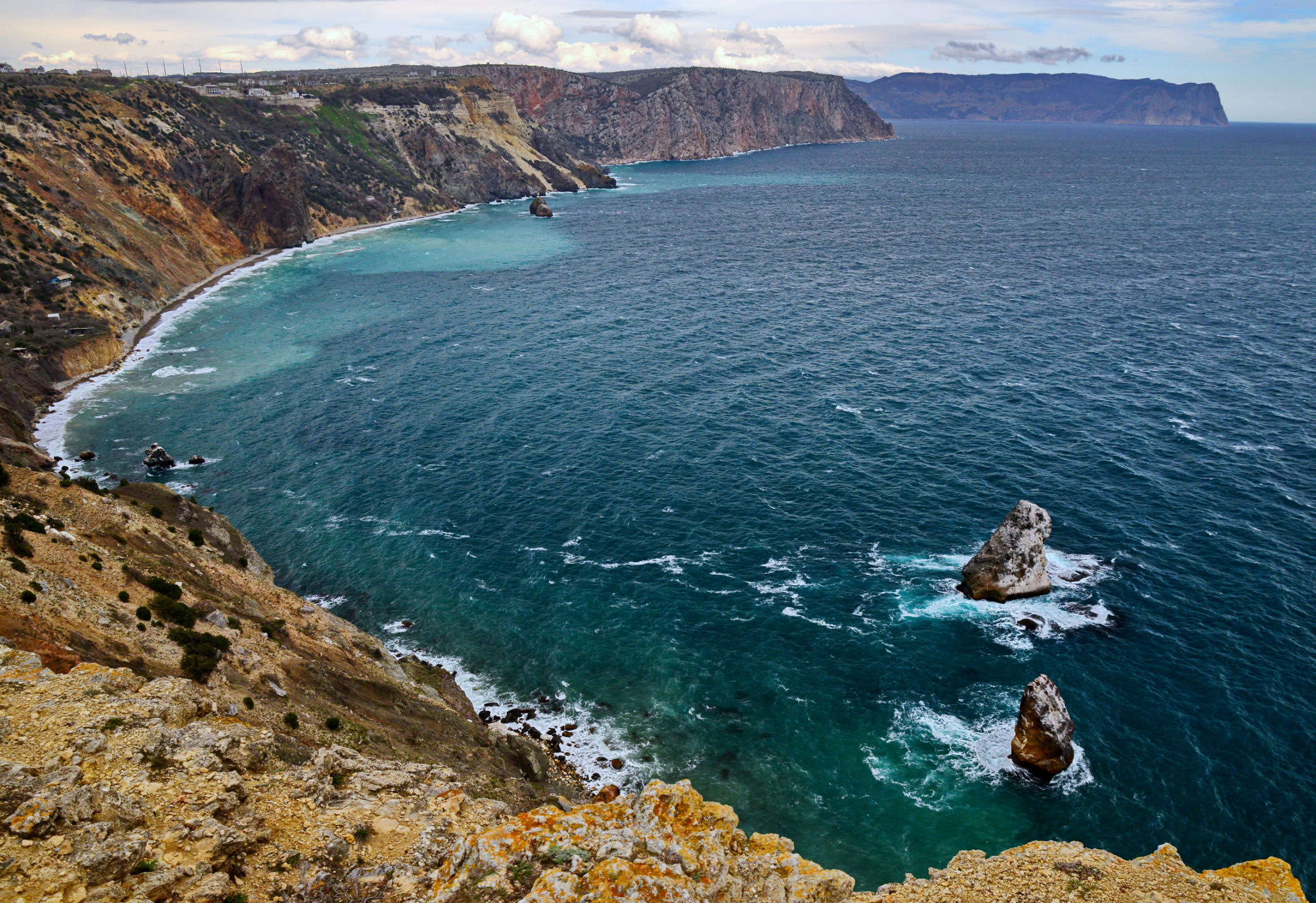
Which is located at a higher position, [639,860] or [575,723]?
[639,860]

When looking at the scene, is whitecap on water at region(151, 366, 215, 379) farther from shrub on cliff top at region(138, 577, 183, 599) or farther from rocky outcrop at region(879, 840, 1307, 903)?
rocky outcrop at region(879, 840, 1307, 903)

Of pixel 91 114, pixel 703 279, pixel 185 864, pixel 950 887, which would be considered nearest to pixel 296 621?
pixel 185 864

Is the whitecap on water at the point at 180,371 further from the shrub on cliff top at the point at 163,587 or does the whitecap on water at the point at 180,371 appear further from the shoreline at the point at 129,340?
the shrub on cliff top at the point at 163,587

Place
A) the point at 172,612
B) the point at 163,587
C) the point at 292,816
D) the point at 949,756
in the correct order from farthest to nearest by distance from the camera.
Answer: the point at 949,756, the point at 163,587, the point at 172,612, the point at 292,816

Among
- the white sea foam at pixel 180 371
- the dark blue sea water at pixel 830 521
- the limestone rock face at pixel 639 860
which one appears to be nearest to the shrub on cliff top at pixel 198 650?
the dark blue sea water at pixel 830 521

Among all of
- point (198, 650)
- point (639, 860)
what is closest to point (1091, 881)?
point (639, 860)

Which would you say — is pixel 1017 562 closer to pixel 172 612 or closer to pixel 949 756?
pixel 949 756

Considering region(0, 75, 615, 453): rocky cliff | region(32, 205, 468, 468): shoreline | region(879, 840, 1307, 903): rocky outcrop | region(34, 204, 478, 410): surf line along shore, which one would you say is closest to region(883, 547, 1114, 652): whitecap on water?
region(879, 840, 1307, 903): rocky outcrop
